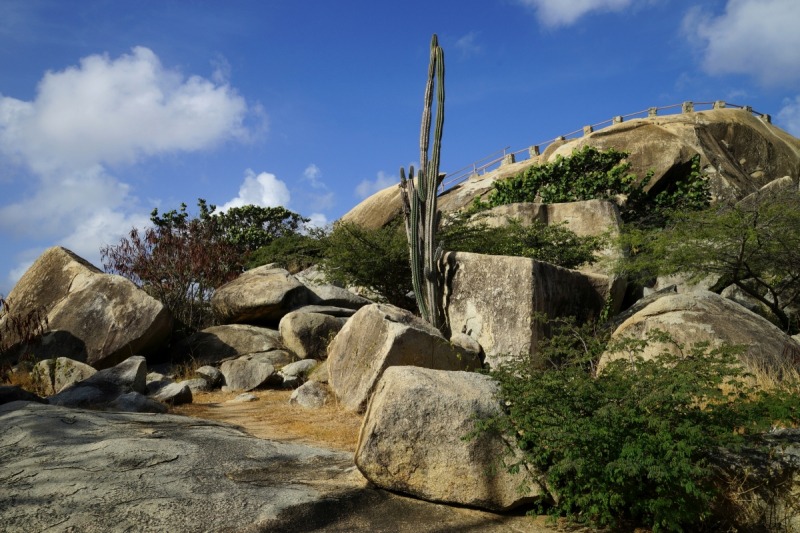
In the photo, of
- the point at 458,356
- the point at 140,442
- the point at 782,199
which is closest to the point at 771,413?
the point at 458,356

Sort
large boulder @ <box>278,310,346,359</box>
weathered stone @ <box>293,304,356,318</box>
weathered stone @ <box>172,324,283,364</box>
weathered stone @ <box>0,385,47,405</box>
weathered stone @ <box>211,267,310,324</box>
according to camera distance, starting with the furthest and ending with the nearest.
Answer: weathered stone @ <box>211,267,310,324</box>
weathered stone @ <box>293,304,356,318</box>
weathered stone @ <box>172,324,283,364</box>
large boulder @ <box>278,310,346,359</box>
weathered stone @ <box>0,385,47,405</box>

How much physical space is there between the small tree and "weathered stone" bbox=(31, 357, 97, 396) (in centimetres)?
1121

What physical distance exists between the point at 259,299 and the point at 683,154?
21547 millimetres

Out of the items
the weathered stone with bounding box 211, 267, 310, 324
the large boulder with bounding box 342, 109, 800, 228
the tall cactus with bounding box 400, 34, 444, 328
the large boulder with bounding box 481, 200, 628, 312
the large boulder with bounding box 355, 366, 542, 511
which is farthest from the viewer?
the large boulder with bounding box 342, 109, 800, 228

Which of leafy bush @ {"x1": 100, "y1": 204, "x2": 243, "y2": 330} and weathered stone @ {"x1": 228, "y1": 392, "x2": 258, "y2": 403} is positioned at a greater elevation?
leafy bush @ {"x1": 100, "y1": 204, "x2": 243, "y2": 330}

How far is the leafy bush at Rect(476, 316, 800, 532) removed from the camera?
4.31m

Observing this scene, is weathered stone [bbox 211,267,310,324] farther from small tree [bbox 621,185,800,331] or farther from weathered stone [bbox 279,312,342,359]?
small tree [bbox 621,185,800,331]

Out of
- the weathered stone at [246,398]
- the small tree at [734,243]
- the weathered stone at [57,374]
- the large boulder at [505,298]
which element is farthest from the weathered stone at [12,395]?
the small tree at [734,243]

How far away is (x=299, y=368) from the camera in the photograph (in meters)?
12.2

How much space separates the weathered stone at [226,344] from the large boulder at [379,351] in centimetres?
382

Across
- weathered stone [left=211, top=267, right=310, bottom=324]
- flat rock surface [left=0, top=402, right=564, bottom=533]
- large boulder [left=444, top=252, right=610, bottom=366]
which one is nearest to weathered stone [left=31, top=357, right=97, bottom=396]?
weathered stone [left=211, top=267, right=310, bottom=324]

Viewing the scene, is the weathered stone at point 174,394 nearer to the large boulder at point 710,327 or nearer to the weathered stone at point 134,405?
the weathered stone at point 134,405

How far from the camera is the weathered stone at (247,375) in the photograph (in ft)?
38.5

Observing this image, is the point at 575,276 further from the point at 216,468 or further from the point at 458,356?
the point at 216,468
